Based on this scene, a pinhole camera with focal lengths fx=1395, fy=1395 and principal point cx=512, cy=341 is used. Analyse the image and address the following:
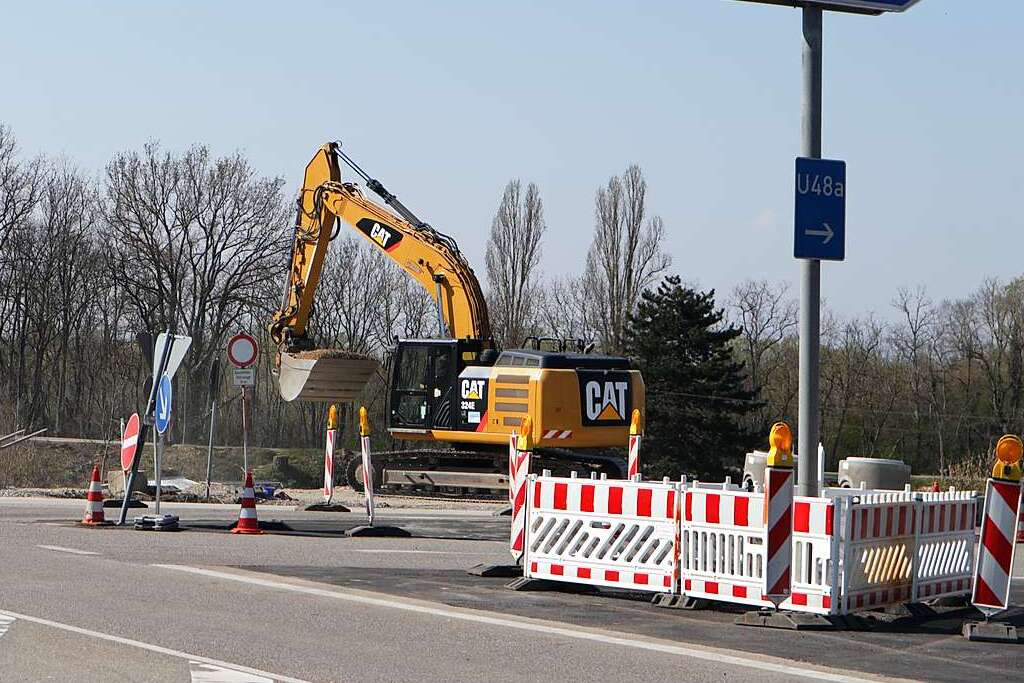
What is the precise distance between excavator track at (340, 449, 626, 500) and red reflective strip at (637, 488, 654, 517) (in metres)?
15.2

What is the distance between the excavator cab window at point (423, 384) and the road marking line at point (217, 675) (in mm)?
20424

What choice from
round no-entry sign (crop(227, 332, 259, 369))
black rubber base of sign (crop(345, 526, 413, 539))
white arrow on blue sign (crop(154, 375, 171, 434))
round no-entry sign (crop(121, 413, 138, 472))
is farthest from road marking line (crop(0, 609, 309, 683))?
round no-entry sign (crop(227, 332, 259, 369))

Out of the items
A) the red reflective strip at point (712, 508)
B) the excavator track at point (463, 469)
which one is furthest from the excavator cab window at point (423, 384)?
the red reflective strip at point (712, 508)

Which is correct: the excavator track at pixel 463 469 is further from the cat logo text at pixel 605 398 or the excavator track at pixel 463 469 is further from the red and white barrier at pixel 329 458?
the red and white barrier at pixel 329 458

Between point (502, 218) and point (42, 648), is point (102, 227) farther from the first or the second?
point (42, 648)

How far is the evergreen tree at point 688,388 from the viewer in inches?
2266

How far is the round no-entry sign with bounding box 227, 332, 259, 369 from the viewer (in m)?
25.5

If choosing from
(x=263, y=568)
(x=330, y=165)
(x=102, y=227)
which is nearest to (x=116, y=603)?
(x=263, y=568)

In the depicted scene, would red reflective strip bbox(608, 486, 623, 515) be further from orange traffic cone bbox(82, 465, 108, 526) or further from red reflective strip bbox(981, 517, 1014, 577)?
orange traffic cone bbox(82, 465, 108, 526)

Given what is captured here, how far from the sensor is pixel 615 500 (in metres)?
12.8

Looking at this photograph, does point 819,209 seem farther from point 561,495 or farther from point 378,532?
point 378,532

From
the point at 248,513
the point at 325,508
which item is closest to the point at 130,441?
the point at 248,513

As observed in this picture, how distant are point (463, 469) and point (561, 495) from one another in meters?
16.3

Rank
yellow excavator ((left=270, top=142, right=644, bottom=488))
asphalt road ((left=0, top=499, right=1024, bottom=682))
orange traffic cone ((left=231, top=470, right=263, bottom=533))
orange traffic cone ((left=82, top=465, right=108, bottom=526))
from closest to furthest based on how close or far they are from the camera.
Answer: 1. asphalt road ((left=0, top=499, right=1024, bottom=682))
2. orange traffic cone ((left=231, top=470, right=263, bottom=533))
3. orange traffic cone ((left=82, top=465, right=108, bottom=526))
4. yellow excavator ((left=270, top=142, right=644, bottom=488))
